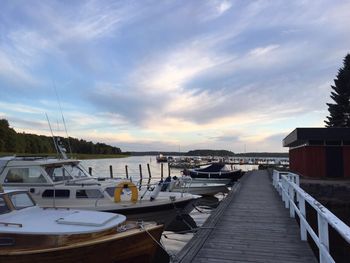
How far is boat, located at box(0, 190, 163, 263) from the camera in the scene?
7785mm

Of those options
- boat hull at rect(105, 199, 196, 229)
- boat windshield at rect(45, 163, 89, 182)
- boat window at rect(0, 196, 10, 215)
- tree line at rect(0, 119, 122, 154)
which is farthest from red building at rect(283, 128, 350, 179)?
tree line at rect(0, 119, 122, 154)

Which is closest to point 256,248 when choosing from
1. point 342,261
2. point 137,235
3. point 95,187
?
point 137,235

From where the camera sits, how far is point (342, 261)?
13062 mm

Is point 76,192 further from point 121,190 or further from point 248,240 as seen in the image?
point 248,240

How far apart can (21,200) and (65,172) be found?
223 inches

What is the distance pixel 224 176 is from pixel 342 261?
25.6 meters

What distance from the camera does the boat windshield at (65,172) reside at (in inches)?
592

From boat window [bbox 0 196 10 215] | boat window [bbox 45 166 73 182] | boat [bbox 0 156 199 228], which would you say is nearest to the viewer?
boat window [bbox 0 196 10 215]

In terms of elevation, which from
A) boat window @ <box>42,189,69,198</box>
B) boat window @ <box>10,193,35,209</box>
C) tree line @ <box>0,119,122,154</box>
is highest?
tree line @ <box>0,119,122,154</box>

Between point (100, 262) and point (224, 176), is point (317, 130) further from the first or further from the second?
point (100, 262)

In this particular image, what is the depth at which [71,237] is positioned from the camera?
808 centimetres

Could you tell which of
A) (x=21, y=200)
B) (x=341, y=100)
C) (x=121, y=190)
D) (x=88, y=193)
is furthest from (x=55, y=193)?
(x=341, y=100)

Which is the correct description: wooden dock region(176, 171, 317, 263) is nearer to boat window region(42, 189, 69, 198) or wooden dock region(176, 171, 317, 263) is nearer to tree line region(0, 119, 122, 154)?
boat window region(42, 189, 69, 198)

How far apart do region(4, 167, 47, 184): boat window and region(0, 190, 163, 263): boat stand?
17.3 ft
